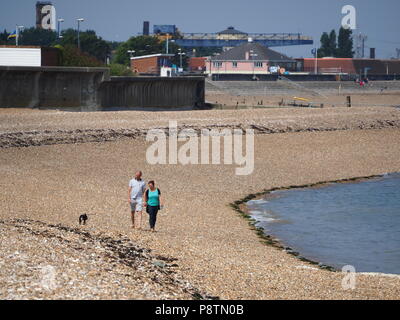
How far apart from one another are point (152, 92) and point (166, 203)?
28.2 metres

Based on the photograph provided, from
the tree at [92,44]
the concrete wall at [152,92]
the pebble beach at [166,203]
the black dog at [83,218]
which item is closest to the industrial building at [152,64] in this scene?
the tree at [92,44]

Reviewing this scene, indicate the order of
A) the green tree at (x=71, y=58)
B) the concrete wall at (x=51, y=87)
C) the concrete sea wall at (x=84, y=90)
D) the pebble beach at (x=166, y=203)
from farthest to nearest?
the green tree at (x=71, y=58), the concrete sea wall at (x=84, y=90), the concrete wall at (x=51, y=87), the pebble beach at (x=166, y=203)

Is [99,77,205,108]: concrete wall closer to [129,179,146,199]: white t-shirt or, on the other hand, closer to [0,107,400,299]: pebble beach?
[0,107,400,299]: pebble beach

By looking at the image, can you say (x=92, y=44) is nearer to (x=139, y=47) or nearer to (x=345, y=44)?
(x=139, y=47)

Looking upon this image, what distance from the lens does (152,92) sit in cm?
5381

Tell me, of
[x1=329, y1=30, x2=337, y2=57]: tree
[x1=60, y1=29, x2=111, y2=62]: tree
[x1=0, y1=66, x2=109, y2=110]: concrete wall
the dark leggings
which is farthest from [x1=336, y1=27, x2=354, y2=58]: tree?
the dark leggings

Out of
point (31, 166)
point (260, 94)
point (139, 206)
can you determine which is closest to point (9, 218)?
point (139, 206)

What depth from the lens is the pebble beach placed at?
14.7m

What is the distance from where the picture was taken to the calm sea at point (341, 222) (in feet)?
70.7

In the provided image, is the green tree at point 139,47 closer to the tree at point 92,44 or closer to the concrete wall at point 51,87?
the tree at point 92,44

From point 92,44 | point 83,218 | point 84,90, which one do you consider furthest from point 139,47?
point 83,218

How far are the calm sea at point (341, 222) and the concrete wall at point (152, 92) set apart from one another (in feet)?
67.5
